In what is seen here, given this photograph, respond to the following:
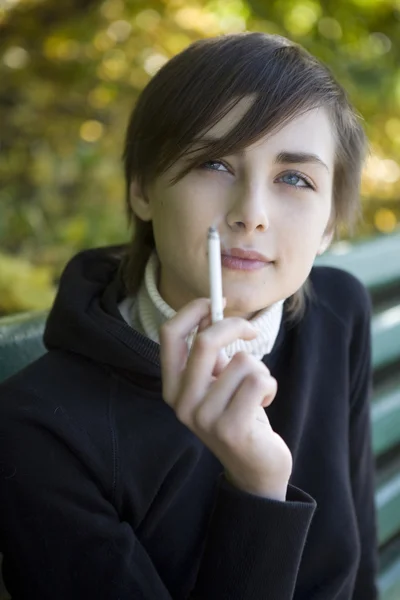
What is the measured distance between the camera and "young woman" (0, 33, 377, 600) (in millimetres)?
1283

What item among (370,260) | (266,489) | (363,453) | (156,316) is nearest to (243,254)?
(156,316)

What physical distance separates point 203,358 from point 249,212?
33 cm

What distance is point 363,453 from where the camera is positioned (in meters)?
1.96

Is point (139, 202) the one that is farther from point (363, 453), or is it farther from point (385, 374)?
point (385, 374)

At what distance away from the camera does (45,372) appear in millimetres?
1432

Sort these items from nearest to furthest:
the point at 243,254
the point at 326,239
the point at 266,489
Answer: the point at 266,489 → the point at 243,254 → the point at 326,239

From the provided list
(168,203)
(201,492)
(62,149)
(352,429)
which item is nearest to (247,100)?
(168,203)

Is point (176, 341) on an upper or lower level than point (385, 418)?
upper

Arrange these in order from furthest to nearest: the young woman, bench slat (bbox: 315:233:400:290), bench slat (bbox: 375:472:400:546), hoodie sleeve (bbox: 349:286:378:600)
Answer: bench slat (bbox: 375:472:400:546) → bench slat (bbox: 315:233:400:290) → hoodie sleeve (bbox: 349:286:378:600) → the young woman

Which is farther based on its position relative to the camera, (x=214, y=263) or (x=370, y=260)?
(x=370, y=260)

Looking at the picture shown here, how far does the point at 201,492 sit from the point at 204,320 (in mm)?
444

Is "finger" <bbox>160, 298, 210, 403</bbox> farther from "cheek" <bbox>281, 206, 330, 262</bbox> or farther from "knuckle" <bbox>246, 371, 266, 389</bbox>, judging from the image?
"cheek" <bbox>281, 206, 330, 262</bbox>

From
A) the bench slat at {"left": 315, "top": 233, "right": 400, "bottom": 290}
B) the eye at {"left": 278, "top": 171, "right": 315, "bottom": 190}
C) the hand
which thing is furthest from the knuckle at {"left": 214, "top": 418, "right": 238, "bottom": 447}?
the bench slat at {"left": 315, "top": 233, "right": 400, "bottom": 290}

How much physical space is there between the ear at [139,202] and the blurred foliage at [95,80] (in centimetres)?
126
